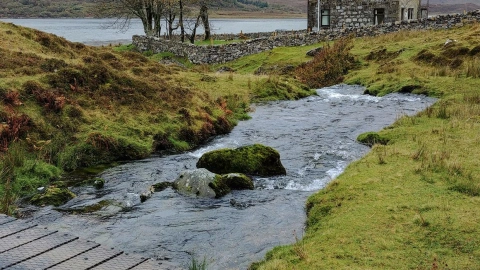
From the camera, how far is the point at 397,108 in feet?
80.0

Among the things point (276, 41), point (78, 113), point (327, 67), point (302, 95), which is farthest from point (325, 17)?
point (78, 113)

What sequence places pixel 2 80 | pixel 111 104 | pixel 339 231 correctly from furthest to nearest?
1. pixel 111 104
2. pixel 2 80
3. pixel 339 231

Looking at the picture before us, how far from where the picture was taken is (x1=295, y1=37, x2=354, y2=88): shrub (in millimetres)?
35103

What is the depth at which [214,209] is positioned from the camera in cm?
1226

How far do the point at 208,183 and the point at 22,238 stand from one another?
20.9ft

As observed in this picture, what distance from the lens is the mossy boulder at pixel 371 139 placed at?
1752cm

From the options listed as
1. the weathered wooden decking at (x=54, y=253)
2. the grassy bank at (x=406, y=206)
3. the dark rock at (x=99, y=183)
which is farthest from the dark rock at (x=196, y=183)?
the weathered wooden decking at (x=54, y=253)

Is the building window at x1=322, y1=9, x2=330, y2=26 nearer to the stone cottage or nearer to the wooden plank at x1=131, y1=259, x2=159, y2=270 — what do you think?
the stone cottage

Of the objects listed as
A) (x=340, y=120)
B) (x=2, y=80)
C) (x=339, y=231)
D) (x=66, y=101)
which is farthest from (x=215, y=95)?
(x=339, y=231)

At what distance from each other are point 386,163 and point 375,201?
3.10 metres

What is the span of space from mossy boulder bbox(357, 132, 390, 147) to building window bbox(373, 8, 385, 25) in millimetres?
38479

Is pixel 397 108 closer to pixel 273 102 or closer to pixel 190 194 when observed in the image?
pixel 273 102

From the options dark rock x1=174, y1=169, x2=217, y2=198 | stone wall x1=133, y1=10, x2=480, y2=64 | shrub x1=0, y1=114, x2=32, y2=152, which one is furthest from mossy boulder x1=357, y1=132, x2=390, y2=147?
stone wall x1=133, y1=10, x2=480, y2=64

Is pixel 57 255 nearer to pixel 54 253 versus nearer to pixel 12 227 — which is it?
pixel 54 253
